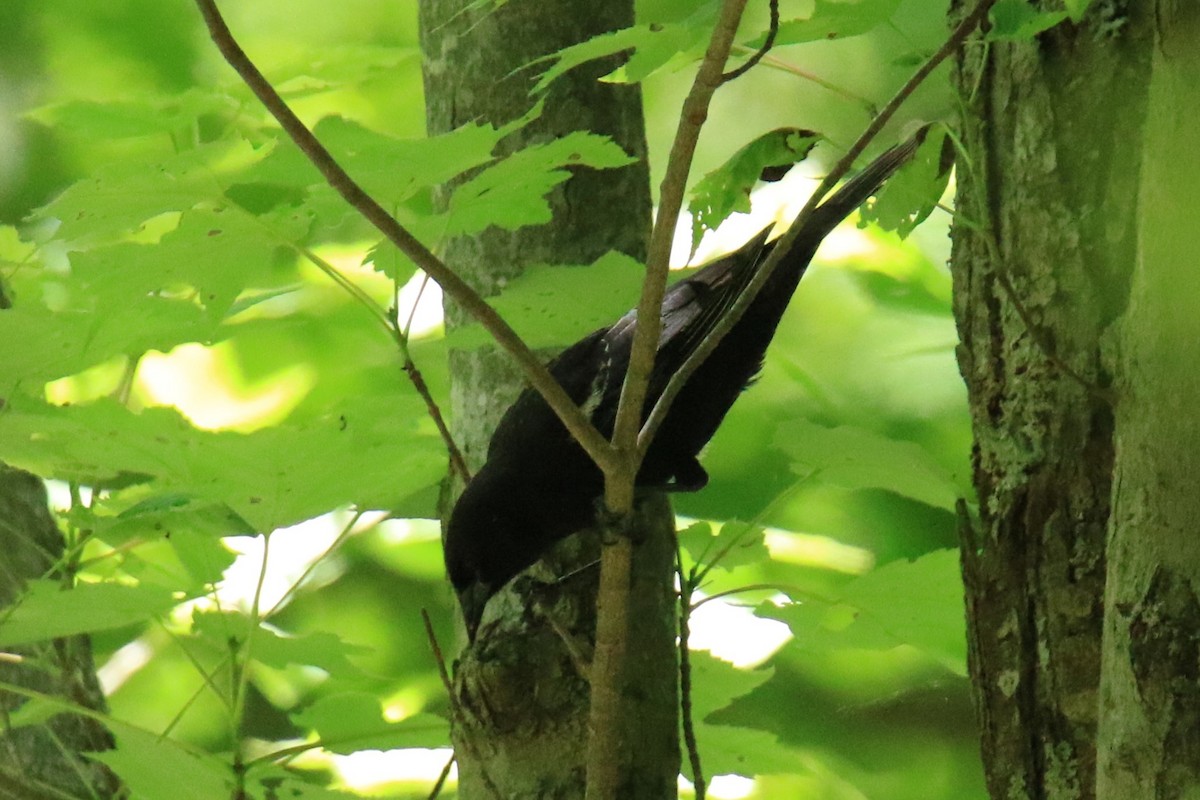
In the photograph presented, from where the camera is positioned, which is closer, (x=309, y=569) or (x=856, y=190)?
(x=309, y=569)

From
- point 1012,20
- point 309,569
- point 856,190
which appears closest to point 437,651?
point 309,569

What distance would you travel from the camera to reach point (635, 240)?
1920mm

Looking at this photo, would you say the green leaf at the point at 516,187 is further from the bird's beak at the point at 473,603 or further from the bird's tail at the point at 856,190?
the bird's beak at the point at 473,603

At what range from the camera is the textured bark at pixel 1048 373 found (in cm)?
129

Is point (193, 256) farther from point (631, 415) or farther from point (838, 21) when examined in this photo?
point (838, 21)

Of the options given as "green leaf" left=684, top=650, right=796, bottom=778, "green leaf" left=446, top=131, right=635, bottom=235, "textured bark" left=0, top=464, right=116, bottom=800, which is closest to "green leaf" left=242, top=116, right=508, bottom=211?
"green leaf" left=446, top=131, right=635, bottom=235

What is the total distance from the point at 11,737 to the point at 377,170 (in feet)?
4.31

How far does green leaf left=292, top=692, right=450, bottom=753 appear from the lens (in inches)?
67.1

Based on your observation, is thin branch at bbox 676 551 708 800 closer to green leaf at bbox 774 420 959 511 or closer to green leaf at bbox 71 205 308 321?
green leaf at bbox 774 420 959 511

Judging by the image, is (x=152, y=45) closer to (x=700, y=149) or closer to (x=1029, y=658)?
(x=700, y=149)

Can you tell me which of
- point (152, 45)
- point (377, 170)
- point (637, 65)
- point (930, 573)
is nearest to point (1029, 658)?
point (930, 573)

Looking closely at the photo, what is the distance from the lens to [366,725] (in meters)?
1.88

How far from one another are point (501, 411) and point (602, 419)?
51 cm

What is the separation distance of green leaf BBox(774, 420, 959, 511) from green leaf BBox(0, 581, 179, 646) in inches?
31.8
